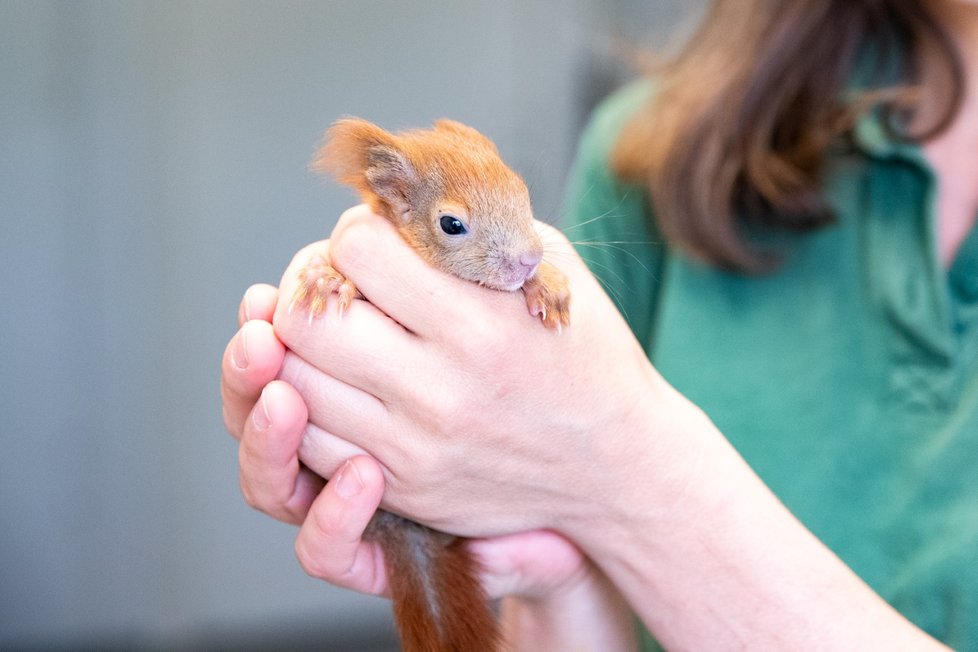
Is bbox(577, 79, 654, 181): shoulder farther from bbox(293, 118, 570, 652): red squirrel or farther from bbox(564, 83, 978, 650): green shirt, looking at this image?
bbox(293, 118, 570, 652): red squirrel

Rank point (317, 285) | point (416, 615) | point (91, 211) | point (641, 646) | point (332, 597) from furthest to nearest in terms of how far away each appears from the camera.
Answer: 1. point (332, 597)
2. point (91, 211)
3. point (641, 646)
4. point (416, 615)
5. point (317, 285)

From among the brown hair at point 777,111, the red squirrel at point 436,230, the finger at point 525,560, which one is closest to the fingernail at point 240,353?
the red squirrel at point 436,230

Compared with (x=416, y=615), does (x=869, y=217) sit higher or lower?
higher

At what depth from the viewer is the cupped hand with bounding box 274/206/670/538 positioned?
0.86 meters

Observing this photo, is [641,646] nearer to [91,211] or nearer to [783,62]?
[783,62]

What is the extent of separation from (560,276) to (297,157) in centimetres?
213

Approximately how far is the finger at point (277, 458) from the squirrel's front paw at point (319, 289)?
8 cm

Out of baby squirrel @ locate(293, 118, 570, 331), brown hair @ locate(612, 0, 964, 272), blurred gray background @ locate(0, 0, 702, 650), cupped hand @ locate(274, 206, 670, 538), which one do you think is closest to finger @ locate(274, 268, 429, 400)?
cupped hand @ locate(274, 206, 670, 538)

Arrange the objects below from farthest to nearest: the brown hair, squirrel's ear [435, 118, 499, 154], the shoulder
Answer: the shoulder < the brown hair < squirrel's ear [435, 118, 499, 154]

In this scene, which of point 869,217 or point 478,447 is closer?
point 478,447

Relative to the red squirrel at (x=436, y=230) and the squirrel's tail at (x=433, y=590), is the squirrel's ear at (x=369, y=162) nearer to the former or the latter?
the red squirrel at (x=436, y=230)

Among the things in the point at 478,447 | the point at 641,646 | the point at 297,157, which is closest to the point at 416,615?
the point at 478,447

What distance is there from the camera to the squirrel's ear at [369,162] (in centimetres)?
102

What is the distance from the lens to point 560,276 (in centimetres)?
95
